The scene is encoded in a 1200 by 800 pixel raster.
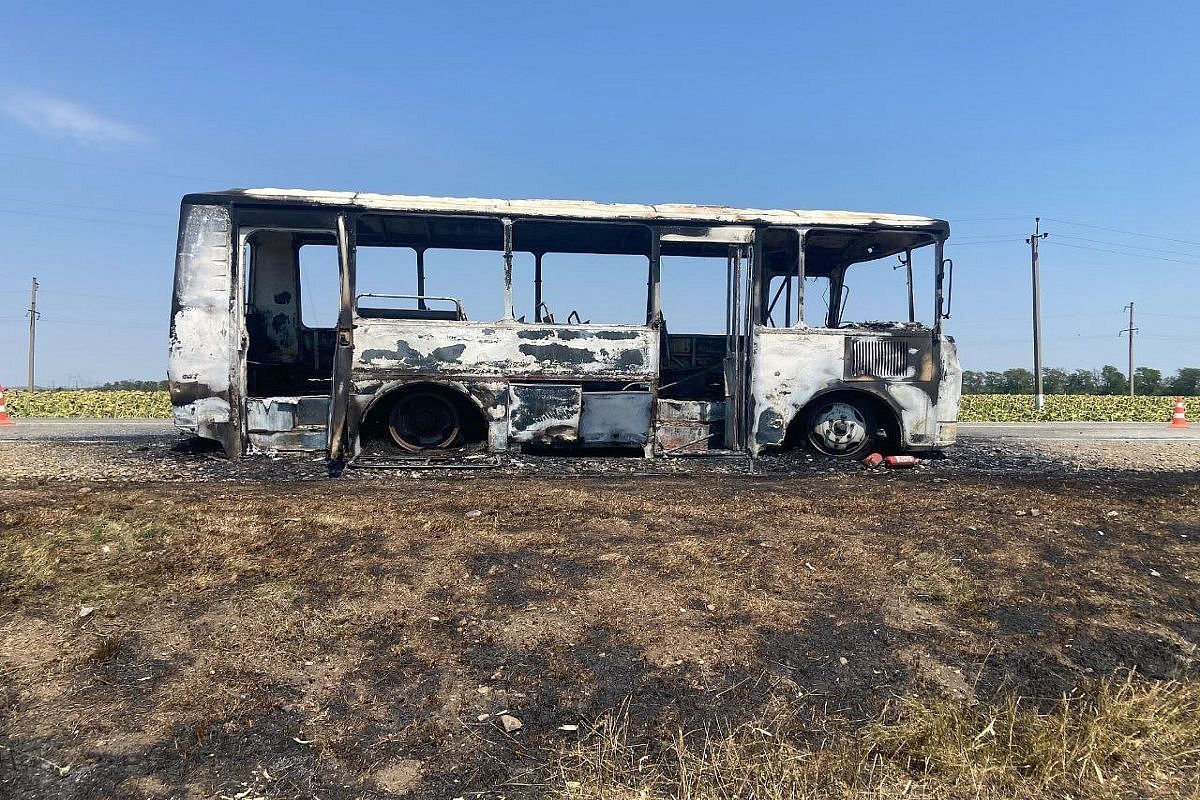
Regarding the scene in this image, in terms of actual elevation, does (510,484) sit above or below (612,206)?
below

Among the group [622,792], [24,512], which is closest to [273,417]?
[24,512]

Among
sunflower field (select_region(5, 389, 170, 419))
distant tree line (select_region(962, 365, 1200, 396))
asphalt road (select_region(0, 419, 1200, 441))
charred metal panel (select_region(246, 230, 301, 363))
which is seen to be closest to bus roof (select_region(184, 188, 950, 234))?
charred metal panel (select_region(246, 230, 301, 363))

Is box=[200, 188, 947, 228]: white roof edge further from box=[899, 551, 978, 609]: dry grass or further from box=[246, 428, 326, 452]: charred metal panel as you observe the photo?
box=[899, 551, 978, 609]: dry grass

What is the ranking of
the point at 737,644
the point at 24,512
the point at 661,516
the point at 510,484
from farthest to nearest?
1. the point at 510,484
2. the point at 661,516
3. the point at 24,512
4. the point at 737,644

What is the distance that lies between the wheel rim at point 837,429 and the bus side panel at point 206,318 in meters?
6.31

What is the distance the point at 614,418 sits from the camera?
24.1ft

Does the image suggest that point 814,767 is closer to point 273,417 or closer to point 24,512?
point 24,512

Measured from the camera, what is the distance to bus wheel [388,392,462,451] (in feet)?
24.1

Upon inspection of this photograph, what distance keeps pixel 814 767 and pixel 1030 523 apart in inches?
141

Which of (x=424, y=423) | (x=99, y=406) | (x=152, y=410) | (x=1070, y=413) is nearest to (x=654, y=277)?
(x=424, y=423)

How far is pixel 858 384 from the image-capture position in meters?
7.69

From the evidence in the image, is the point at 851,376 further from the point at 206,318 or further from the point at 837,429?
the point at 206,318

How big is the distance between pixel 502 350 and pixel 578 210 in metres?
1.77

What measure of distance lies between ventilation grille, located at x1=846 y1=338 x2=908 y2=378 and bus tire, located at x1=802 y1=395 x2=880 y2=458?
1.19 ft
